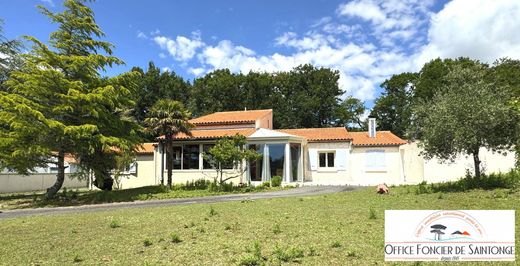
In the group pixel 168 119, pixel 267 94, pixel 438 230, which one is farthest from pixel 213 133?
pixel 267 94

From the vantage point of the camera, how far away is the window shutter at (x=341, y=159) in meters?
28.3

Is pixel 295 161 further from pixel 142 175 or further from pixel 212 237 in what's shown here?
pixel 212 237

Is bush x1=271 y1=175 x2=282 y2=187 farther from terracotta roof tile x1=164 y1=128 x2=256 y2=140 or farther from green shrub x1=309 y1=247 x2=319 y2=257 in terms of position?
green shrub x1=309 y1=247 x2=319 y2=257

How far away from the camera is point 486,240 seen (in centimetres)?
435

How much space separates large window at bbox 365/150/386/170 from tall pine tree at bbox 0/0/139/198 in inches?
635

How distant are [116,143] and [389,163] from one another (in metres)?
18.3

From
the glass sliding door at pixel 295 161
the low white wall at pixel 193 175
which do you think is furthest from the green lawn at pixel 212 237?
the low white wall at pixel 193 175

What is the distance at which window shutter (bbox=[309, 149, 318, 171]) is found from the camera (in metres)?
28.9

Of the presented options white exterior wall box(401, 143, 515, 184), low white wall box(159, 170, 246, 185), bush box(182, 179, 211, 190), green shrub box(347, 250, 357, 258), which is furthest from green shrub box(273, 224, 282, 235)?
white exterior wall box(401, 143, 515, 184)

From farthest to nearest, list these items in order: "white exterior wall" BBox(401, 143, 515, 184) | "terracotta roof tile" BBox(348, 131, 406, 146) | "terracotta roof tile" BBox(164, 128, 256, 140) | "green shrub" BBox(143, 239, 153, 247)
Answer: "terracotta roof tile" BBox(348, 131, 406, 146), "terracotta roof tile" BBox(164, 128, 256, 140), "white exterior wall" BBox(401, 143, 515, 184), "green shrub" BBox(143, 239, 153, 247)

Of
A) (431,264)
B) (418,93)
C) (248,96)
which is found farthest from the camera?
(248,96)

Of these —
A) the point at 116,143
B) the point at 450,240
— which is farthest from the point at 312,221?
the point at 116,143

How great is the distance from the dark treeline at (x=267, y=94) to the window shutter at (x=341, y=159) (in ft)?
84.9

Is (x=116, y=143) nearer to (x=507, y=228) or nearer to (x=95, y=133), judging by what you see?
(x=95, y=133)
